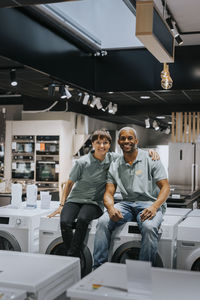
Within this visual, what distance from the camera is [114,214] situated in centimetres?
396

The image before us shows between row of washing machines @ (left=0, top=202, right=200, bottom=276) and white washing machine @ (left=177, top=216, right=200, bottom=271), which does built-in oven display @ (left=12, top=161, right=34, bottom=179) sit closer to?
row of washing machines @ (left=0, top=202, right=200, bottom=276)

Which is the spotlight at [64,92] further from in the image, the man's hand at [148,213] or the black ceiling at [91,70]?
the man's hand at [148,213]

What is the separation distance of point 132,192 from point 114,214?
1.10 feet

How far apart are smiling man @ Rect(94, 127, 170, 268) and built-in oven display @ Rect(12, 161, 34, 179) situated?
6019 millimetres

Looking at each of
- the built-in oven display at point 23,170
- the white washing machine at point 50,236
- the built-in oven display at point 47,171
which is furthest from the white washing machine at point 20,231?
the built-in oven display at point 23,170

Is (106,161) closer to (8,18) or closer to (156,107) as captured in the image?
(8,18)

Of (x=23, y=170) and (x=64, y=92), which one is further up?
(x=64, y=92)

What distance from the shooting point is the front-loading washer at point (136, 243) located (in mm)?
3912

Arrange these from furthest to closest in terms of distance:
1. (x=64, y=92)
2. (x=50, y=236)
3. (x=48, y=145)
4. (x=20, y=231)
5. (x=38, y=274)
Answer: (x=48, y=145) < (x=64, y=92) < (x=20, y=231) < (x=50, y=236) < (x=38, y=274)

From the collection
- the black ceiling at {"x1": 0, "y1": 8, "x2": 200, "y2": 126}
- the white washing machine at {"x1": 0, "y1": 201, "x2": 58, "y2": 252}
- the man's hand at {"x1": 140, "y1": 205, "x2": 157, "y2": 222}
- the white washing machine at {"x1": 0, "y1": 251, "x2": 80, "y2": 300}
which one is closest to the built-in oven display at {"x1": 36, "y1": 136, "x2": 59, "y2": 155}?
the black ceiling at {"x1": 0, "y1": 8, "x2": 200, "y2": 126}

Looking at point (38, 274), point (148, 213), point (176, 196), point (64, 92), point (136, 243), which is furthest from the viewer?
point (176, 196)

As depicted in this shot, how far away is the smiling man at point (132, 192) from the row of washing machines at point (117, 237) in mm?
120

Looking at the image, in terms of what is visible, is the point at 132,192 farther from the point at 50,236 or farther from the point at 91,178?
the point at 50,236

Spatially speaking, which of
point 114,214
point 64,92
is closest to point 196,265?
point 114,214
